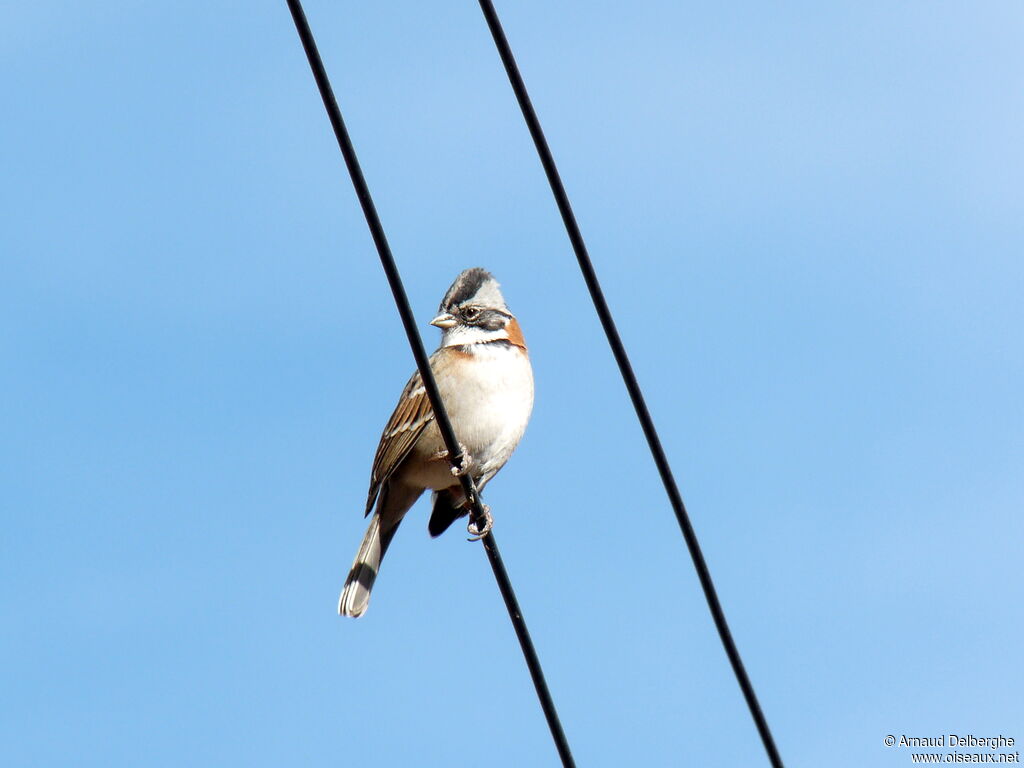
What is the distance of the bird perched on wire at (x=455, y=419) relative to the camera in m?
8.48

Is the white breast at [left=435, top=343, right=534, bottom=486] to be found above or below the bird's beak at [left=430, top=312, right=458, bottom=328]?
below

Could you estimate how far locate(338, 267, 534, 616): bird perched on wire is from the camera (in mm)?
8477

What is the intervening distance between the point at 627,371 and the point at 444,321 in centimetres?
453

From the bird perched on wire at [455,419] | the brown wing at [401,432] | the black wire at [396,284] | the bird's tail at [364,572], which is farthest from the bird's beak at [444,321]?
the black wire at [396,284]

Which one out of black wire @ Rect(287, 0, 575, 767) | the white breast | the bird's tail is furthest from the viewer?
the bird's tail

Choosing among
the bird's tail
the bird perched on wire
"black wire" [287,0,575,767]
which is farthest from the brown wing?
"black wire" [287,0,575,767]

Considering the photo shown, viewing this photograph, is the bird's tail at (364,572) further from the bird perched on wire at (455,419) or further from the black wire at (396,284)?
the black wire at (396,284)

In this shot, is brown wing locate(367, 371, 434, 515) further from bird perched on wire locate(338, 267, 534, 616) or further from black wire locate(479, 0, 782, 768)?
black wire locate(479, 0, 782, 768)

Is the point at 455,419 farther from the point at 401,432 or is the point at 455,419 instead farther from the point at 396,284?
the point at 396,284

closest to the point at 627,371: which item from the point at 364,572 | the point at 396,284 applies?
the point at 396,284

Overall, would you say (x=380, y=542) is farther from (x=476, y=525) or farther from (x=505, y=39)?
(x=505, y=39)

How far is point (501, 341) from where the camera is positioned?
8.88 metres

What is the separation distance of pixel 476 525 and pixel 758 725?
2.88 meters

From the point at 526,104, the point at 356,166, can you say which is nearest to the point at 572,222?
the point at 526,104
